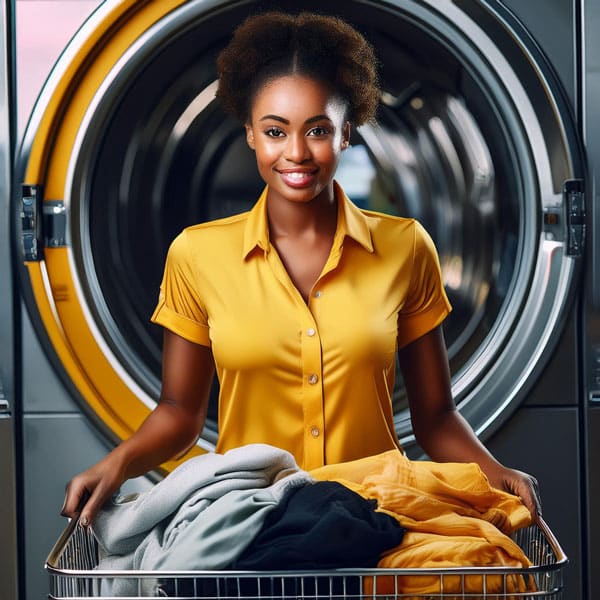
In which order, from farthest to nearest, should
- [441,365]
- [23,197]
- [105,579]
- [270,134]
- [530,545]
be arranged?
[23,197]
[441,365]
[270,134]
[530,545]
[105,579]

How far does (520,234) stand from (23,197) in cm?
81

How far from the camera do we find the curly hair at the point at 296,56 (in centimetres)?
131

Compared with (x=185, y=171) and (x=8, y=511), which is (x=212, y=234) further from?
(x=8, y=511)

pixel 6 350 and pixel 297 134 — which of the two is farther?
pixel 6 350

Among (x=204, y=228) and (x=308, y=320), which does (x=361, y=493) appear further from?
(x=204, y=228)

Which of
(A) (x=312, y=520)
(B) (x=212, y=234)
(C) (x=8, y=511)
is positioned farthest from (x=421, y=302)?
(C) (x=8, y=511)

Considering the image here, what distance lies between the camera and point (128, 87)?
1.54 metres

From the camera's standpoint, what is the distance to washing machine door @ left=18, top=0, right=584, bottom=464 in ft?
4.98

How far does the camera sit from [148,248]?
1633 millimetres

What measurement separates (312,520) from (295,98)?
65 centimetres

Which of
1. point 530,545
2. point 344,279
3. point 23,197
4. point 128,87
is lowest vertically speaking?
point 530,545

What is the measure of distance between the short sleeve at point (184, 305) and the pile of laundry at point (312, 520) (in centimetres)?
41

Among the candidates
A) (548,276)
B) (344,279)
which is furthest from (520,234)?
(344,279)

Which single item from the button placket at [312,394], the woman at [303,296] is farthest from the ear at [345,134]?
the button placket at [312,394]
